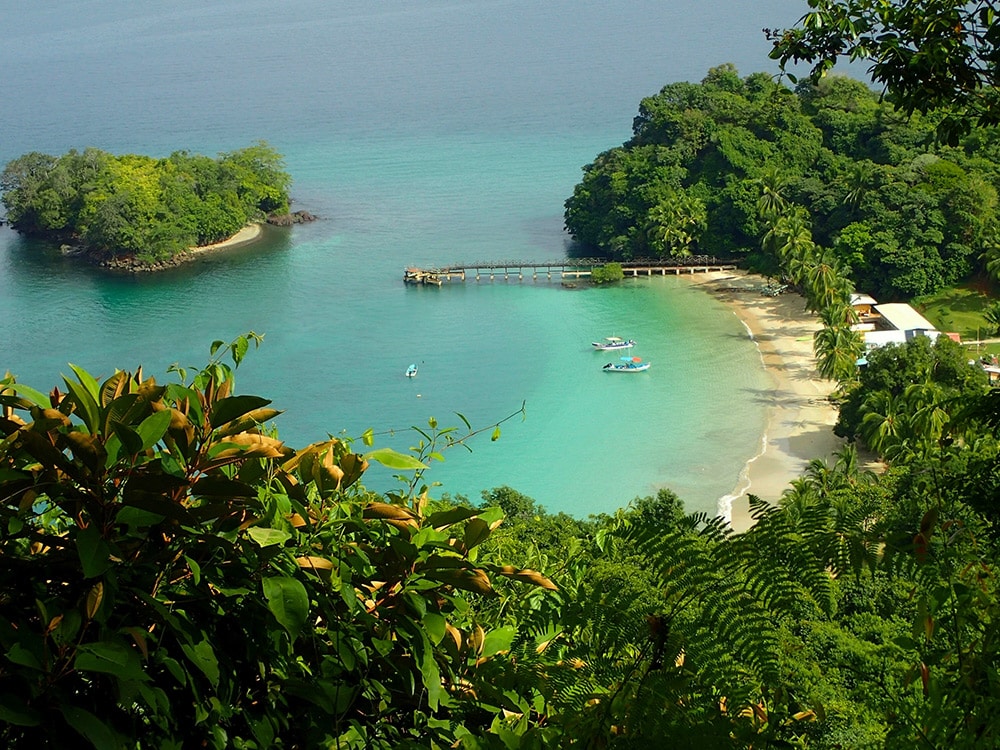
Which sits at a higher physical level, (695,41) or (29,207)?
(695,41)

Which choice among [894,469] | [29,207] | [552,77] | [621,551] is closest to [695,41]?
[552,77]

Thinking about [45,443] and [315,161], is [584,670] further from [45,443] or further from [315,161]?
[315,161]

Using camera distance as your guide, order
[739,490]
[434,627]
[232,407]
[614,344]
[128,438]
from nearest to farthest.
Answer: [128,438], [232,407], [434,627], [739,490], [614,344]

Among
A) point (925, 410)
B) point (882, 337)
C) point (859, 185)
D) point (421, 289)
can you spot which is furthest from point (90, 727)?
point (421, 289)

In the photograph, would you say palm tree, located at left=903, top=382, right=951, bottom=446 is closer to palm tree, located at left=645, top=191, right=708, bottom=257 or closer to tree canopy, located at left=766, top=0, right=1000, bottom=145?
tree canopy, located at left=766, top=0, right=1000, bottom=145

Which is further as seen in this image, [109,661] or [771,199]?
[771,199]

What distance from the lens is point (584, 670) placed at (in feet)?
8.21

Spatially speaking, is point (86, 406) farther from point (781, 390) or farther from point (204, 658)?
point (781, 390)

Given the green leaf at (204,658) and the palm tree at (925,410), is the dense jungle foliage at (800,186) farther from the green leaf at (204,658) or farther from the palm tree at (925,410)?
the green leaf at (204,658)

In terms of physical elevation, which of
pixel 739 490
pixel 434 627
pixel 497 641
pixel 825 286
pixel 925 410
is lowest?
pixel 739 490

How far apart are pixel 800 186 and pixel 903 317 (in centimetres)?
677

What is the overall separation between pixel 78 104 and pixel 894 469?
6342 centimetres

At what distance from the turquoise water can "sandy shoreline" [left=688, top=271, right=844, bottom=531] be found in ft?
1.44

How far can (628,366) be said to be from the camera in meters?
27.3
